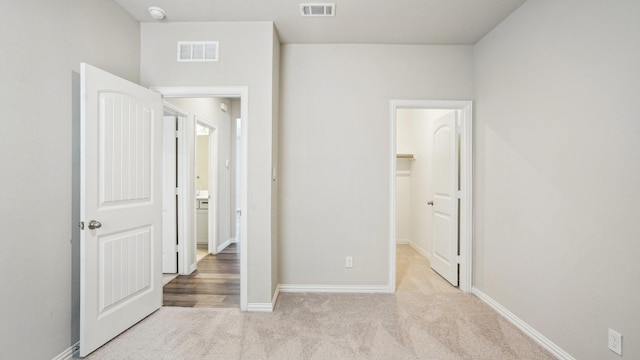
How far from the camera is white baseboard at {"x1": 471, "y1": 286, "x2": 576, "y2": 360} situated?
6.59 ft

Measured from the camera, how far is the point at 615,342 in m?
1.65

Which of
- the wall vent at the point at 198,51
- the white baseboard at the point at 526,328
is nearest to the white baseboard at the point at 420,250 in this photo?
the white baseboard at the point at 526,328

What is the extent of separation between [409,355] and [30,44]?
3108 mm

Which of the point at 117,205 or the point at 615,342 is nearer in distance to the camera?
the point at 615,342

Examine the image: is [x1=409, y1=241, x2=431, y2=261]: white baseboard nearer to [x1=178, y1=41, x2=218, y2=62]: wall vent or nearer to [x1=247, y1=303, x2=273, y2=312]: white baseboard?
[x1=247, y1=303, x2=273, y2=312]: white baseboard

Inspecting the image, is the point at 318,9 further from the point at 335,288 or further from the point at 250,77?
the point at 335,288

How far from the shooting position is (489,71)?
9.30 ft

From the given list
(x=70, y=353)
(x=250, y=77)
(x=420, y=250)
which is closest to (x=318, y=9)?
(x=250, y=77)

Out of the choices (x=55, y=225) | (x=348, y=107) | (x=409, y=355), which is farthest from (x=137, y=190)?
(x=409, y=355)

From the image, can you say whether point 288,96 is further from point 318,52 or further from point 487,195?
point 487,195

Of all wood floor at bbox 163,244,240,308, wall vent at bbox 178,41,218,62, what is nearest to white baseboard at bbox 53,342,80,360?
wood floor at bbox 163,244,240,308

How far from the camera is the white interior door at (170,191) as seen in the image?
365 cm

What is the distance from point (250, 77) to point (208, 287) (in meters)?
2.29

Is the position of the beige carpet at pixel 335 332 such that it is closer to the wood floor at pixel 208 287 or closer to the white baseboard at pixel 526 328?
the white baseboard at pixel 526 328
